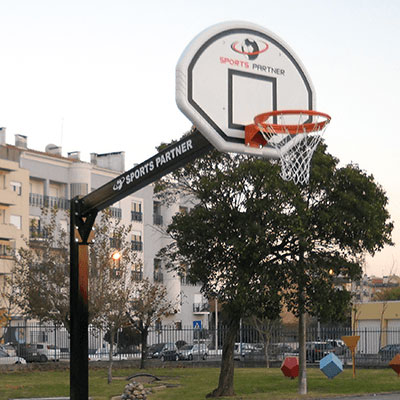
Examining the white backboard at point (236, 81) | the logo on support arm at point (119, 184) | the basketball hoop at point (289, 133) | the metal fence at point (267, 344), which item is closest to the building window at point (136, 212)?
the metal fence at point (267, 344)

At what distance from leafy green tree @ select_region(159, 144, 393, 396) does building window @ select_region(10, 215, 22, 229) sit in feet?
141

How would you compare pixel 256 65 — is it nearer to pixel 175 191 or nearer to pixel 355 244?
pixel 355 244

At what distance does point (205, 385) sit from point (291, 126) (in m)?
21.4

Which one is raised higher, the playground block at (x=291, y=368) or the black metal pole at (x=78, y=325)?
the black metal pole at (x=78, y=325)

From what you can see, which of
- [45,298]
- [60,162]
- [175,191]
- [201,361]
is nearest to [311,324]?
[60,162]

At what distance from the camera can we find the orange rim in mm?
11836

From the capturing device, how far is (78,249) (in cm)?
1330

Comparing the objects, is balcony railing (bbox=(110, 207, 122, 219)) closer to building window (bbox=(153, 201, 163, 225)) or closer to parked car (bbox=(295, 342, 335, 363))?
building window (bbox=(153, 201, 163, 225))

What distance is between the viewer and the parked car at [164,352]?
5131 cm

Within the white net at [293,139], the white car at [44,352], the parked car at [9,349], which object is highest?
the white net at [293,139]

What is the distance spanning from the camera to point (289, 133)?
12.2 metres

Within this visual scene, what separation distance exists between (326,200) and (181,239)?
464cm

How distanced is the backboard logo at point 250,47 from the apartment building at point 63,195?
1800 inches

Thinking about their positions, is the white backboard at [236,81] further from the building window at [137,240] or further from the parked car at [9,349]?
the building window at [137,240]
